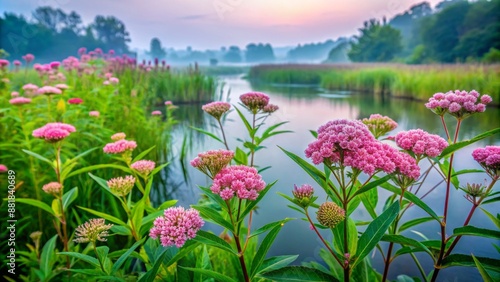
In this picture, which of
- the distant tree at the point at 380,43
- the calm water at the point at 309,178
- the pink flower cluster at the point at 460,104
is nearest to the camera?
the pink flower cluster at the point at 460,104

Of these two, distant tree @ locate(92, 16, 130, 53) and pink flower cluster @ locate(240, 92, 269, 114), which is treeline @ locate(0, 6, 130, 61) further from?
pink flower cluster @ locate(240, 92, 269, 114)

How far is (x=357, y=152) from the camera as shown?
0.88m

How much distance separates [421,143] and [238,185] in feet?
1.78

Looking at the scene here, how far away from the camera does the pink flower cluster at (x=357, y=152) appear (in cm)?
86

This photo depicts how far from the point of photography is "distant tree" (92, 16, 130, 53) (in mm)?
16016

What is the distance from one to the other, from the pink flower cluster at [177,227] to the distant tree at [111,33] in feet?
56.0

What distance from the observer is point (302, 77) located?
15633mm

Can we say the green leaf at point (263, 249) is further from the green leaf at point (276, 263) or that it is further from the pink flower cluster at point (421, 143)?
the pink flower cluster at point (421, 143)

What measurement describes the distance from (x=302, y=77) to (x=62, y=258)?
14.8 meters

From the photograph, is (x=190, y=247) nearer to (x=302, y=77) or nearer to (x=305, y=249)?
(x=305, y=249)

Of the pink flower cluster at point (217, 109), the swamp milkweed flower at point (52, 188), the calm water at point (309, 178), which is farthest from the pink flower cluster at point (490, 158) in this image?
the swamp milkweed flower at point (52, 188)

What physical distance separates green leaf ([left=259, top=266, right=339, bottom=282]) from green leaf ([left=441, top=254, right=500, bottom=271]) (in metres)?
0.38

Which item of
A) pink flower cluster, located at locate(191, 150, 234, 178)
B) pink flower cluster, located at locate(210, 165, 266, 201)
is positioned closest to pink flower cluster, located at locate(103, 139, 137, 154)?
pink flower cluster, located at locate(191, 150, 234, 178)

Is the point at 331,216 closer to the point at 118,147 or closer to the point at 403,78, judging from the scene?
the point at 118,147
